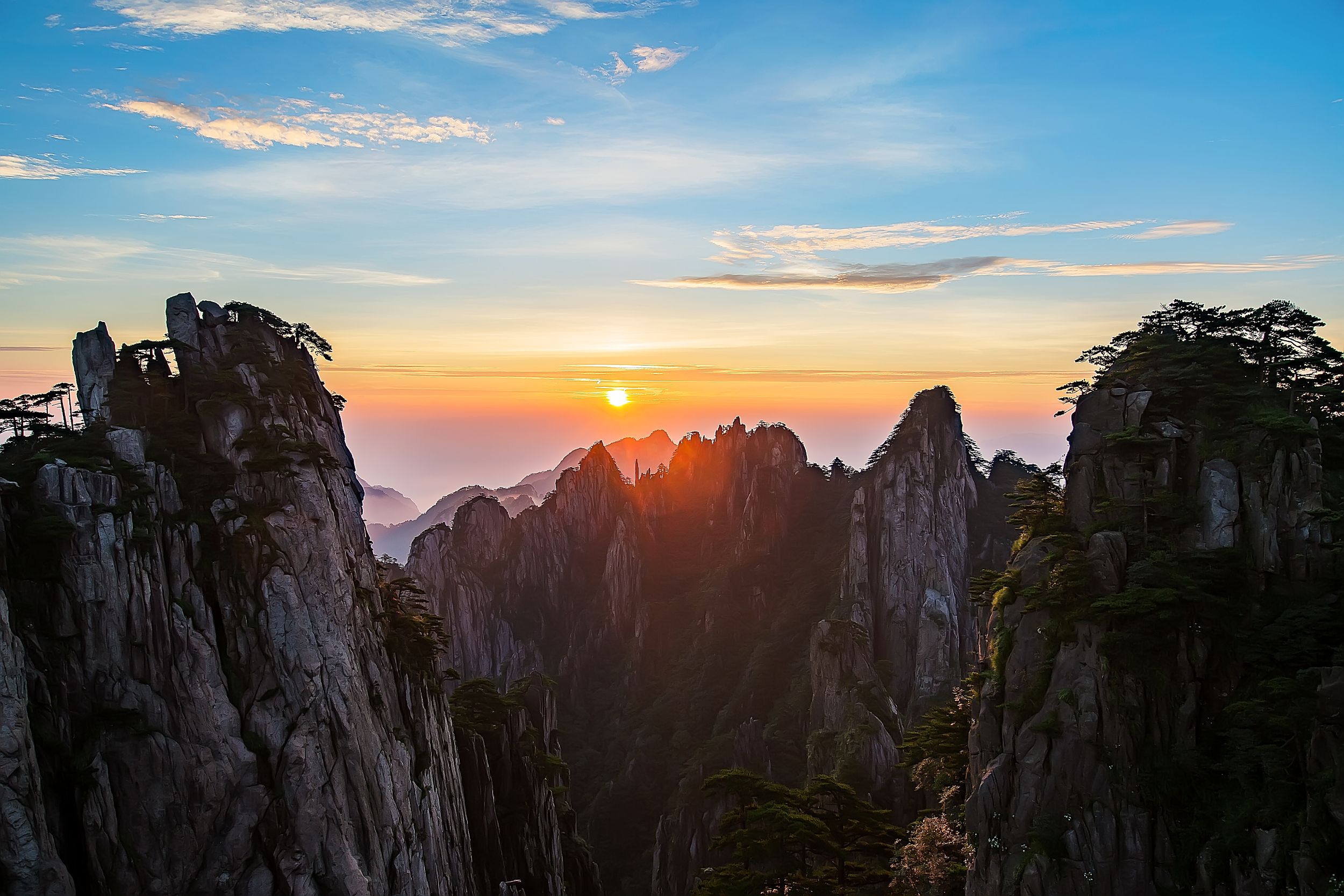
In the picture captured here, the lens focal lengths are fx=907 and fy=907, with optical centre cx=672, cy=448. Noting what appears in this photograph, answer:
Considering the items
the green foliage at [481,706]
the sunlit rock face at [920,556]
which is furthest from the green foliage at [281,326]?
the sunlit rock face at [920,556]

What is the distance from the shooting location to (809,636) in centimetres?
9675

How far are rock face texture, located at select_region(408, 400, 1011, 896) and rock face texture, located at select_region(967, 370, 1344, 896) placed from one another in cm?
2779

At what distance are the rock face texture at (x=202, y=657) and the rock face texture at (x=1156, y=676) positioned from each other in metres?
23.7

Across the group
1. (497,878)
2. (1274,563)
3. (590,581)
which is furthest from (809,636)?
(1274,563)

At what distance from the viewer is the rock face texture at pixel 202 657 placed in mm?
28219

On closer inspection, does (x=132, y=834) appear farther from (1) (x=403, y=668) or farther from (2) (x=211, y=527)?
(1) (x=403, y=668)

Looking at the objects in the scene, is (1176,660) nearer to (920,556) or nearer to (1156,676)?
(1156,676)

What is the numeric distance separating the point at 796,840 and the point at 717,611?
67599 mm

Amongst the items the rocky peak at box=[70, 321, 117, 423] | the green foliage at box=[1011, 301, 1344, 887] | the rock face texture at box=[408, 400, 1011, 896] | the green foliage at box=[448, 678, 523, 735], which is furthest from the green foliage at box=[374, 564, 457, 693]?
the rock face texture at box=[408, 400, 1011, 896]

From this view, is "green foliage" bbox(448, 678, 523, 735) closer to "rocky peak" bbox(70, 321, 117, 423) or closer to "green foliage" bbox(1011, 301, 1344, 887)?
"rocky peak" bbox(70, 321, 117, 423)

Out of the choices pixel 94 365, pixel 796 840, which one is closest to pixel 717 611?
pixel 796 840

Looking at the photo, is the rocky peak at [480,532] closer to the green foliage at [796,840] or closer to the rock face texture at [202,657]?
the rock face texture at [202,657]

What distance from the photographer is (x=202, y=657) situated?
3159 cm

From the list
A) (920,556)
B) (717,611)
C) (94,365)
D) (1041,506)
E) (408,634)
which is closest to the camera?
(94,365)
